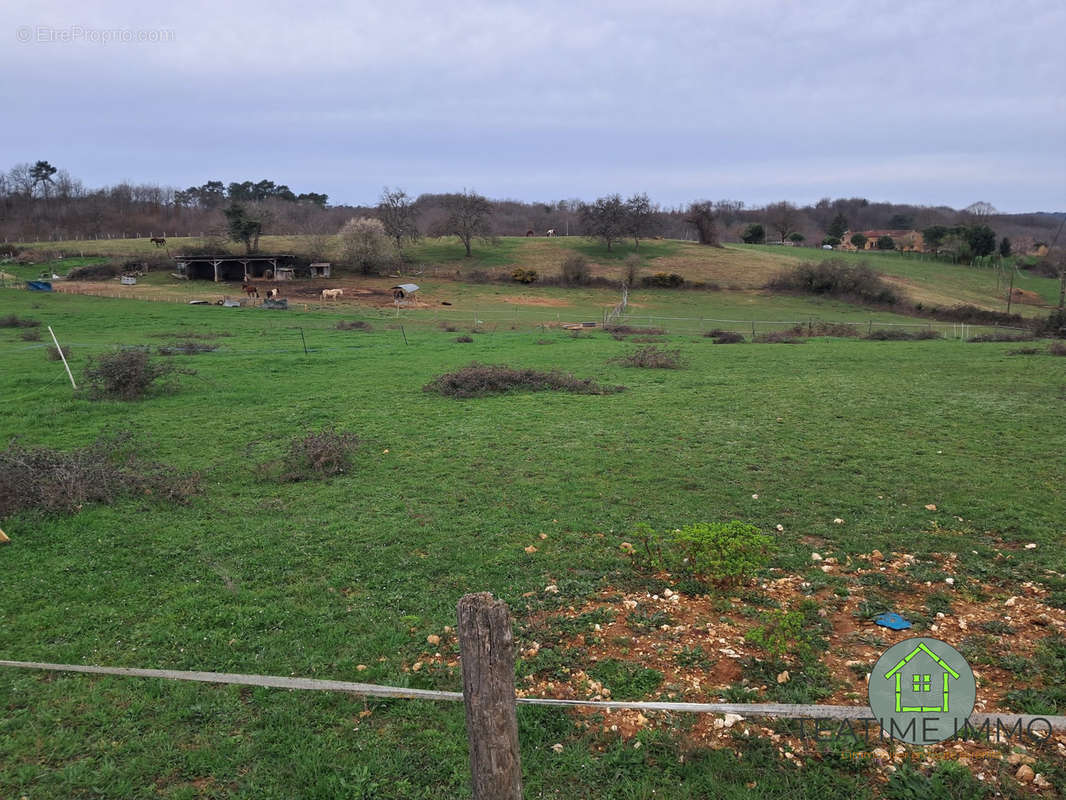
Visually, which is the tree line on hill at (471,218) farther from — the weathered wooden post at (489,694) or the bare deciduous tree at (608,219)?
the weathered wooden post at (489,694)

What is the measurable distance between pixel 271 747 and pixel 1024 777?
196 inches

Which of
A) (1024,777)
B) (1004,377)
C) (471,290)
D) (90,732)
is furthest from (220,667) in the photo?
(471,290)

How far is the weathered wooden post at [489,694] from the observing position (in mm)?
3076

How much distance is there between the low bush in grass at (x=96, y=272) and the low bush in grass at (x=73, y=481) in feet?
208

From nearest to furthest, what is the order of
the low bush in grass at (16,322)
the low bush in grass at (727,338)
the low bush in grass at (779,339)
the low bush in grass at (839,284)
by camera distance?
the low bush in grass at (779,339)
the low bush in grass at (727,338)
the low bush in grass at (16,322)
the low bush in grass at (839,284)

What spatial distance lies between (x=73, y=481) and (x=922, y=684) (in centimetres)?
1047

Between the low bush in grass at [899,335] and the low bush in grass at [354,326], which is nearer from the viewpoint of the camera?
the low bush in grass at [899,335]

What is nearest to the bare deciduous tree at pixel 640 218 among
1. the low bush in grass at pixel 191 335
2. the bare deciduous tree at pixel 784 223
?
the bare deciduous tree at pixel 784 223

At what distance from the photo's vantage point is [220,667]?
565cm

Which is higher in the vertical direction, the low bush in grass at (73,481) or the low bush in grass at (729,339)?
the low bush in grass at (729,339)

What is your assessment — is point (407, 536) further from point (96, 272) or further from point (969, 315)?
point (96, 272)

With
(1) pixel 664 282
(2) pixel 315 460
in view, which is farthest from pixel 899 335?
(2) pixel 315 460

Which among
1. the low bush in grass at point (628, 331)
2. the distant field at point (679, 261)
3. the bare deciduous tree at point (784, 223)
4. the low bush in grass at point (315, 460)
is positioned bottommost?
the low bush in grass at point (315, 460)

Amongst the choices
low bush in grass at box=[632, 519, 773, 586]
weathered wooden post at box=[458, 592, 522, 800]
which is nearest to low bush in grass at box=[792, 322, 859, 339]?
low bush in grass at box=[632, 519, 773, 586]
